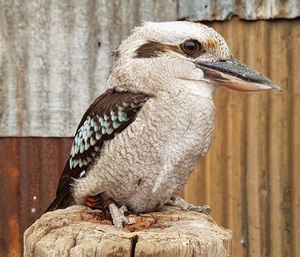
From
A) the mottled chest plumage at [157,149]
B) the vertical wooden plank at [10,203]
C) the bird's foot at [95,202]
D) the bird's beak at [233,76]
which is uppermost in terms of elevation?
the bird's beak at [233,76]

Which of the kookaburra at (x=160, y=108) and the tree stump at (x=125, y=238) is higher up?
the kookaburra at (x=160, y=108)

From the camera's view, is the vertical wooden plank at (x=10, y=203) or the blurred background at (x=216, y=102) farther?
the vertical wooden plank at (x=10, y=203)

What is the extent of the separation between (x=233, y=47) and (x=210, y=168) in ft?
2.75

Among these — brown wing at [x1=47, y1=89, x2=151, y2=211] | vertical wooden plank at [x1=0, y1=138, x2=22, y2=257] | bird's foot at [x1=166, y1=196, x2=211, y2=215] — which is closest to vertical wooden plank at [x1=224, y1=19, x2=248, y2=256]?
vertical wooden plank at [x1=0, y1=138, x2=22, y2=257]

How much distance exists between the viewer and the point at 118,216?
10.9 feet

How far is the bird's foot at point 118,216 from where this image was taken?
3.27m

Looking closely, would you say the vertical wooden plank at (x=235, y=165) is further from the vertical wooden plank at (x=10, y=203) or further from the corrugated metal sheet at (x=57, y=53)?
the vertical wooden plank at (x=10, y=203)

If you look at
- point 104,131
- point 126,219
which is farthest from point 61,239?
point 104,131

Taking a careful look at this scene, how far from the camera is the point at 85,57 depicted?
549cm

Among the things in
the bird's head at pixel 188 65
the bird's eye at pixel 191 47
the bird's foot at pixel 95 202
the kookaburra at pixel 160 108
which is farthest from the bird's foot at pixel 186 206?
the bird's eye at pixel 191 47

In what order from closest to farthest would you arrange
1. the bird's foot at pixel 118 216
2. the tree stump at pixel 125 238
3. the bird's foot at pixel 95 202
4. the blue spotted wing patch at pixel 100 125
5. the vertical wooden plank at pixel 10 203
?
the tree stump at pixel 125 238, the bird's foot at pixel 118 216, the blue spotted wing patch at pixel 100 125, the bird's foot at pixel 95 202, the vertical wooden plank at pixel 10 203

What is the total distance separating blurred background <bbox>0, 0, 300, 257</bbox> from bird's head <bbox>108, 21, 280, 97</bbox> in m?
2.02

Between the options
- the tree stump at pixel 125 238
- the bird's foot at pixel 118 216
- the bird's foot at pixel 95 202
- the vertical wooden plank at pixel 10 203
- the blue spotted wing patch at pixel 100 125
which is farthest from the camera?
the vertical wooden plank at pixel 10 203

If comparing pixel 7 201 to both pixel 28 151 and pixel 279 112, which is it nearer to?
pixel 28 151
